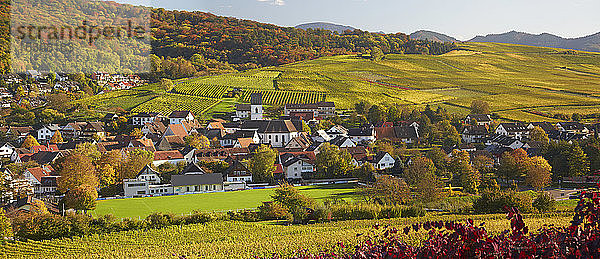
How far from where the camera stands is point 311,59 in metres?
131

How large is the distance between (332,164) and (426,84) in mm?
59281

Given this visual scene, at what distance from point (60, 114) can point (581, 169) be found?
2679 inches

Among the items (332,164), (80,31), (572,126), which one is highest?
(80,31)


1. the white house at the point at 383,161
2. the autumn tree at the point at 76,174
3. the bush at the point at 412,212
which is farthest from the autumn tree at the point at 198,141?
the bush at the point at 412,212

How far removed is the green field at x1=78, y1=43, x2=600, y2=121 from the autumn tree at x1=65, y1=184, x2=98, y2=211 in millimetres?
42433

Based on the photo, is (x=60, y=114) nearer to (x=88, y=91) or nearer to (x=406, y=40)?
(x=88, y=91)

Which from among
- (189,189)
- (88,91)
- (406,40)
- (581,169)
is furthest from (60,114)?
(406,40)

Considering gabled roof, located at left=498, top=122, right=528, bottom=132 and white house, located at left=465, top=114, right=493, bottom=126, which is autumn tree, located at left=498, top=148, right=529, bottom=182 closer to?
gabled roof, located at left=498, top=122, right=528, bottom=132

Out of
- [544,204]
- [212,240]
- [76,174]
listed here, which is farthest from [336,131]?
[212,240]

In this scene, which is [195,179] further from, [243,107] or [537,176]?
[243,107]

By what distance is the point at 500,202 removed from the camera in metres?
26.2

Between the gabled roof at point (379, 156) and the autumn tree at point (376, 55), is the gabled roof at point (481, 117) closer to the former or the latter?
the gabled roof at point (379, 156)

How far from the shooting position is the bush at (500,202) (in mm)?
25266

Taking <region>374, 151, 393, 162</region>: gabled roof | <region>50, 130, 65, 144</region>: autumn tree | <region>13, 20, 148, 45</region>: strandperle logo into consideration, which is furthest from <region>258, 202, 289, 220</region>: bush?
<region>50, 130, 65, 144</region>: autumn tree
